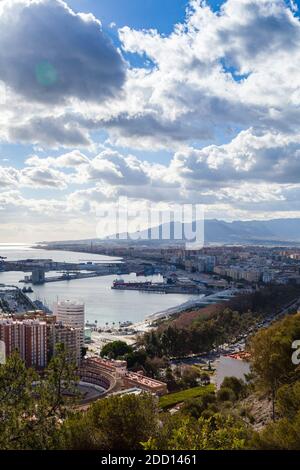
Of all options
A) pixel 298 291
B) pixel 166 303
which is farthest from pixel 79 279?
pixel 298 291

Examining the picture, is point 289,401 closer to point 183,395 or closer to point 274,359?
point 274,359

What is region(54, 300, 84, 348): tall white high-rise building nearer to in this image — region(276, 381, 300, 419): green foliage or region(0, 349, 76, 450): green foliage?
region(276, 381, 300, 419): green foliage

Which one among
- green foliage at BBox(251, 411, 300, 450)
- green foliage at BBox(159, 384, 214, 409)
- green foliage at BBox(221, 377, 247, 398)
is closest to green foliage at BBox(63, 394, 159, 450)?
green foliage at BBox(251, 411, 300, 450)

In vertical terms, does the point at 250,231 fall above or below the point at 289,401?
above

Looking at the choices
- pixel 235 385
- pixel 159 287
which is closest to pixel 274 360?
pixel 235 385

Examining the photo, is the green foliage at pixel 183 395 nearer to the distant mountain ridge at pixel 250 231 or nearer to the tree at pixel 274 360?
the tree at pixel 274 360

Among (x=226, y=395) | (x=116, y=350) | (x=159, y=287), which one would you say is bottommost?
(x=159, y=287)
